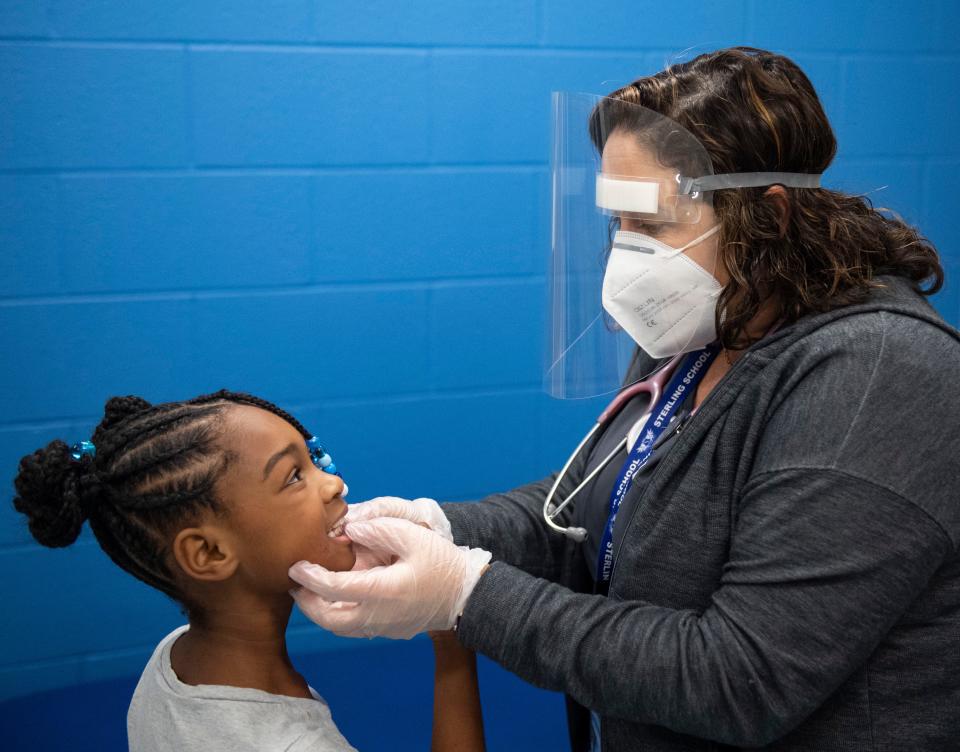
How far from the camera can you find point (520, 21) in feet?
7.48

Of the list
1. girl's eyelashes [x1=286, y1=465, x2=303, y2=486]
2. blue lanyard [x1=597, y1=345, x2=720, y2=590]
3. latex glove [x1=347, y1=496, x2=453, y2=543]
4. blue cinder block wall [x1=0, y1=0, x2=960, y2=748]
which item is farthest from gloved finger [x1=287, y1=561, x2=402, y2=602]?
blue cinder block wall [x1=0, y1=0, x2=960, y2=748]

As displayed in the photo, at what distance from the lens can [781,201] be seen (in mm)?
1167

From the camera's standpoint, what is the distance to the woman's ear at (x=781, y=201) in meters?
1.16

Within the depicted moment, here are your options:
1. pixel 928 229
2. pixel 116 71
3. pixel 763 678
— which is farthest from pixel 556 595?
pixel 928 229

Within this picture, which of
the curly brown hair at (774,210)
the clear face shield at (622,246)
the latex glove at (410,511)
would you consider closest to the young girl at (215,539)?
the latex glove at (410,511)

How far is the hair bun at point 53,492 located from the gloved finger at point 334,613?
0.29 m

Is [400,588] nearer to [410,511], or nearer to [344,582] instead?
[344,582]

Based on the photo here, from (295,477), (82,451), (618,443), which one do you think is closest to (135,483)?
(82,451)

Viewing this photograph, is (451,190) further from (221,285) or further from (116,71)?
(116,71)

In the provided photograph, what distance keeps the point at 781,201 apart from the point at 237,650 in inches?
33.8

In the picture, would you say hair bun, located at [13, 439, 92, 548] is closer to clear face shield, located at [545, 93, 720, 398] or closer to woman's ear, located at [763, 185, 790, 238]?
clear face shield, located at [545, 93, 720, 398]

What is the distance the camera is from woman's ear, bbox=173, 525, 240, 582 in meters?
1.12

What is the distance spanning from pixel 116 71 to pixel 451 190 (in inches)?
30.6

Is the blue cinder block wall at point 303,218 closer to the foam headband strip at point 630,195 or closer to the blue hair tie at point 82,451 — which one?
the foam headband strip at point 630,195
